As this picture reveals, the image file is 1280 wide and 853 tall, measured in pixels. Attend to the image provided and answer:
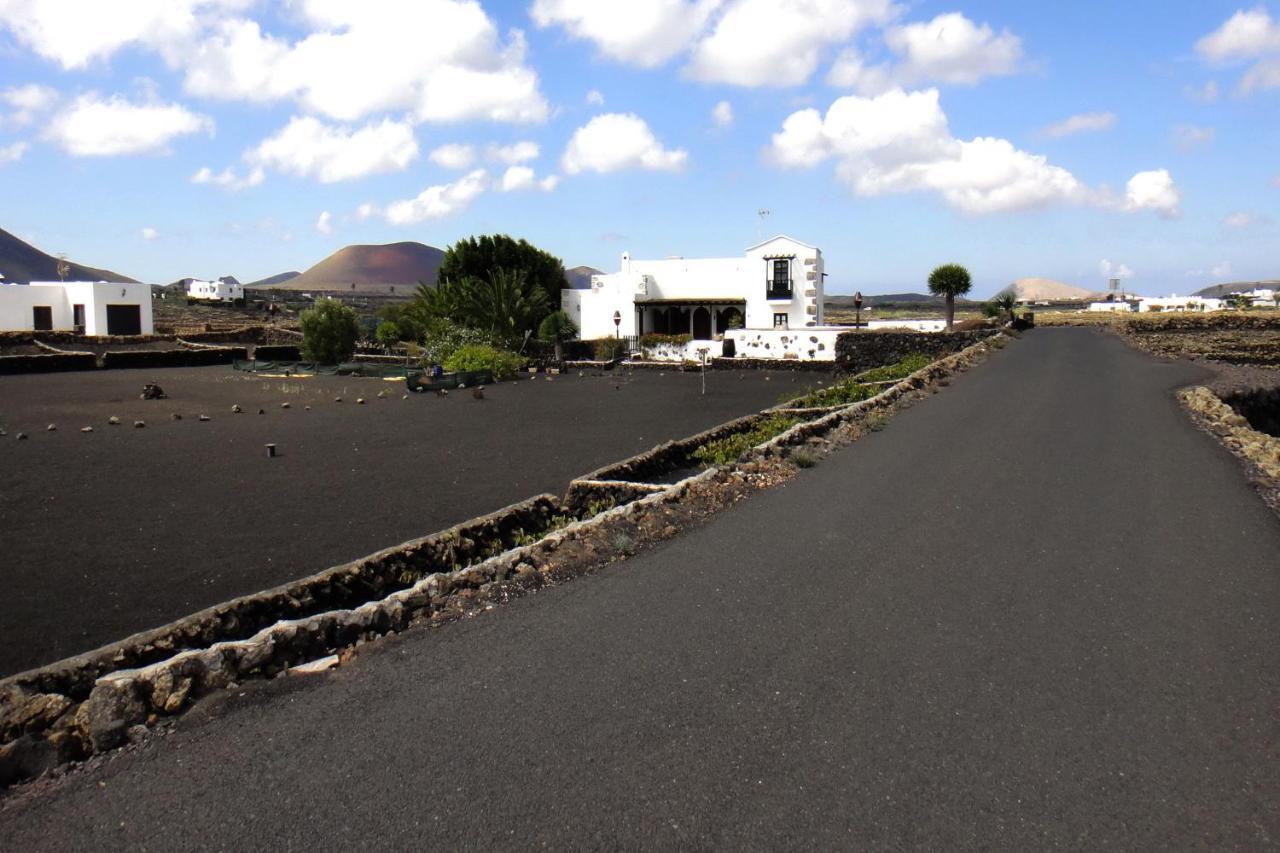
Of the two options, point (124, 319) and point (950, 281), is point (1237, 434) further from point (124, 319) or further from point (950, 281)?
point (124, 319)

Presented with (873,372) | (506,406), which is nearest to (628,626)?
(506,406)

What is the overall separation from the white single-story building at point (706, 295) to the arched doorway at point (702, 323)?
0.17ft

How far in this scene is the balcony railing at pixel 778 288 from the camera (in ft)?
148

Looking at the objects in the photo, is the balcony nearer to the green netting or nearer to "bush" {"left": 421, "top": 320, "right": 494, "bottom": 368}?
"bush" {"left": 421, "top": 320, "right": 494, "bottom": 368}

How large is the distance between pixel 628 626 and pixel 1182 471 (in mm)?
7561

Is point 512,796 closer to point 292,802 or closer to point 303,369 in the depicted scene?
point 292,802

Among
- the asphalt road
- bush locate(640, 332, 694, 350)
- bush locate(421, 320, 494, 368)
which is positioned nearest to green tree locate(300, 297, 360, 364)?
bush locate(421, 320, 494, 368)

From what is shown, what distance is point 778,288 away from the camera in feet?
148

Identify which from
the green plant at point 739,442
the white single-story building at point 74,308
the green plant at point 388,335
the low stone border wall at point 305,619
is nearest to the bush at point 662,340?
the green plant at point 388,335

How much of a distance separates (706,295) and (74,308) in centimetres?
3592

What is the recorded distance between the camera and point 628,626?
5.48m

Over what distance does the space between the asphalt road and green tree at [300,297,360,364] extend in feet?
105

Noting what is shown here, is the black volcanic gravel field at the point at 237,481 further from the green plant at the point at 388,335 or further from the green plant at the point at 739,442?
A: the green plant at the point at 388,335

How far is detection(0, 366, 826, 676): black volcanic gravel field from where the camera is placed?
291 inches
